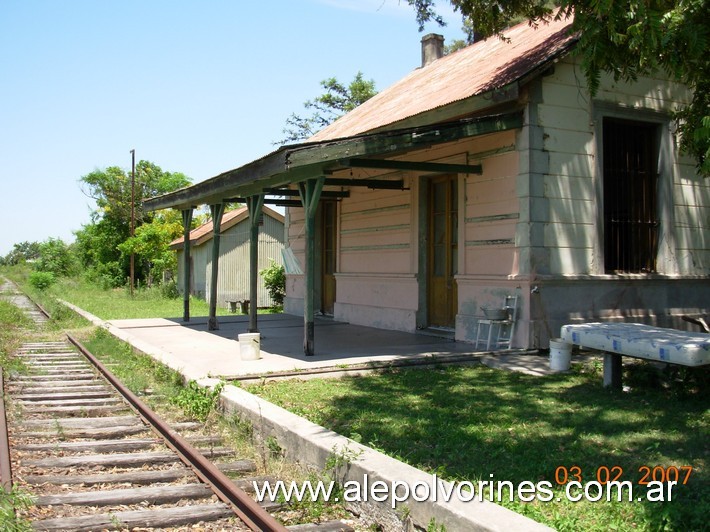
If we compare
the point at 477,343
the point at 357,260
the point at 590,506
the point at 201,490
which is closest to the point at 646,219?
the point at 477,343

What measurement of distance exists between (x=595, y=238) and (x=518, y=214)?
Result: 135 cm

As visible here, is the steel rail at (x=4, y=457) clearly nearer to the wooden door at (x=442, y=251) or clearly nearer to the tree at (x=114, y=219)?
the wooden door at (x=442, y=251)

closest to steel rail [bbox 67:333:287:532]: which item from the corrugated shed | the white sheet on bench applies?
the white sheet on bench

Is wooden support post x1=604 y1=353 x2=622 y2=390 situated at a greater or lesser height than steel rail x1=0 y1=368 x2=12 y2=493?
greater

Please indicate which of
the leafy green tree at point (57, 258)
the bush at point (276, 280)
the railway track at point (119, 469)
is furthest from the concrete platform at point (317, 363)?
the leafy green tree at point (57, 258)

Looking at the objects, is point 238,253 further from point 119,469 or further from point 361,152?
point 119,469

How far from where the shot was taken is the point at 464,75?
42.8 ft

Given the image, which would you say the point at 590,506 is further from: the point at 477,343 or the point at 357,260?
the point at 357,260

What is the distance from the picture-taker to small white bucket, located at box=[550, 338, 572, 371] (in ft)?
27.9

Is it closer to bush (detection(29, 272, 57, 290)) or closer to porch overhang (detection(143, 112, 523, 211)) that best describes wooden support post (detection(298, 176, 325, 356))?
porch overhang (detection(143, 112, 523, 211))

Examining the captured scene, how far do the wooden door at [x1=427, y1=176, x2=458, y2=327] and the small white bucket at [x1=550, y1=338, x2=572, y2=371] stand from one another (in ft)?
10.8

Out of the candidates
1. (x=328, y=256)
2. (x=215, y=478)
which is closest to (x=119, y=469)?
(x=215, y=478)

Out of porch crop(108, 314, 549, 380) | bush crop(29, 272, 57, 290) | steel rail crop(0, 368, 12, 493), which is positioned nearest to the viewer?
steel rail crop(0, 368, 12, 493)
